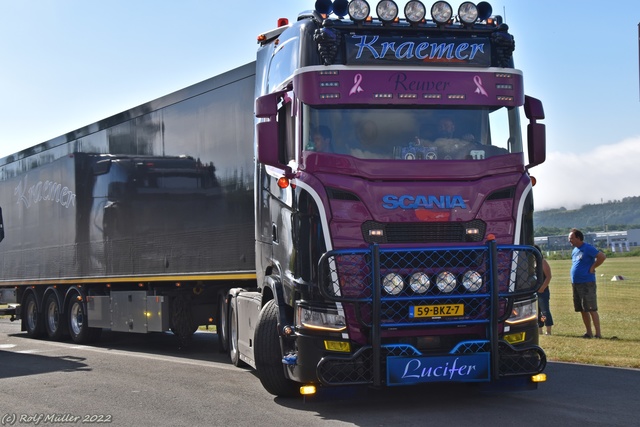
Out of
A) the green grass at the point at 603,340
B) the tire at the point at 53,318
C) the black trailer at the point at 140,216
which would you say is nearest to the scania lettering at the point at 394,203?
the black trailer at the point at 140,216

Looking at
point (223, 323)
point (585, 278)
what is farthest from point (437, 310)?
point (585, 278)

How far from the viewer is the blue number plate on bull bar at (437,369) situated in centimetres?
845

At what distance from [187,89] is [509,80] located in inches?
240

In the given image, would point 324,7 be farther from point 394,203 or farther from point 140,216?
point 140,216

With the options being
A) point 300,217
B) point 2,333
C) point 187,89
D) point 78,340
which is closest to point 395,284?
point 300,217

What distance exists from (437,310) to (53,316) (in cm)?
1335

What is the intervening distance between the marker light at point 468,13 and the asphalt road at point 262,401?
381 centimetres

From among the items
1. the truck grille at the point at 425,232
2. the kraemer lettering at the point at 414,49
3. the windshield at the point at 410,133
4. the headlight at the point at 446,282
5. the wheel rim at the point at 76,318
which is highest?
the kraemer lettering at the point at 414,49

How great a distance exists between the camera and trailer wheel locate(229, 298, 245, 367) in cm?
1270

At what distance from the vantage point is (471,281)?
28.5 ft

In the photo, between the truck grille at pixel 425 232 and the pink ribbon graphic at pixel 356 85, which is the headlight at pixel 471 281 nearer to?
the truck grille at pixel 425 232

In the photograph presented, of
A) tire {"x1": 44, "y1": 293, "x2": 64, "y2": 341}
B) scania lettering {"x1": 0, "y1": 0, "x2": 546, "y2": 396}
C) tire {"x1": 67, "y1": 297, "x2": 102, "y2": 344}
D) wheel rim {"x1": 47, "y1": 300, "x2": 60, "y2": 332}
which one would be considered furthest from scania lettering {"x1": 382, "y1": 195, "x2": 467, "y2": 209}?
wheel rim {"x1": 47, "y1": 300, "x2": 60, "y2": 332}

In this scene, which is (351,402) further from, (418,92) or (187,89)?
(187,89)

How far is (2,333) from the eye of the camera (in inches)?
917
